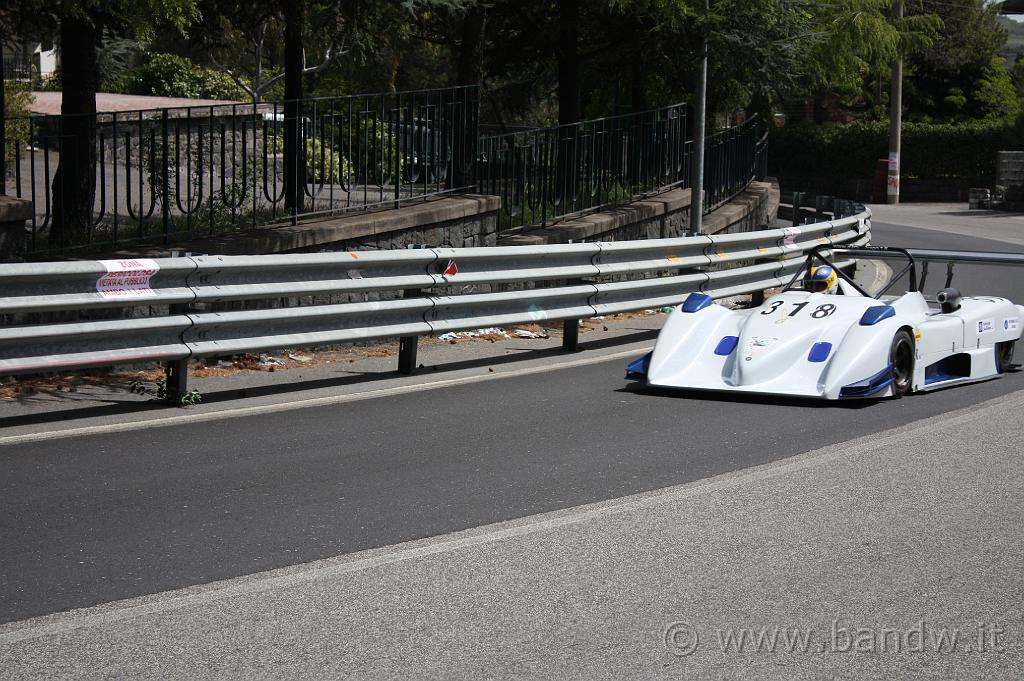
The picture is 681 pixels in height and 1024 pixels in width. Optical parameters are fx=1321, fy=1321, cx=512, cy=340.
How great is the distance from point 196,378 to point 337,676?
235 inches

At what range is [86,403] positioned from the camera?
28.6ft

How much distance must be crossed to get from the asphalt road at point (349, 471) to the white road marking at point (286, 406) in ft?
0.49

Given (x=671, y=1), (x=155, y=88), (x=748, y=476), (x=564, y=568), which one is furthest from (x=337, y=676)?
(x=155, y=88)

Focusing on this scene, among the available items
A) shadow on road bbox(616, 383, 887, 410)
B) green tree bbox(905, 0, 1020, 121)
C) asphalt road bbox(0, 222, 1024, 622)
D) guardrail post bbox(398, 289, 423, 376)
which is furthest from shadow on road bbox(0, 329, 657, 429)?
green tree bbox(905, 0, 1020, 121)

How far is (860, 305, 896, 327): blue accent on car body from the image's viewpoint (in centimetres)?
902

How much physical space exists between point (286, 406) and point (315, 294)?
1.14 meters

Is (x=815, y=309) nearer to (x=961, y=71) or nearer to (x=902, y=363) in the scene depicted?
(x=902, y=363)

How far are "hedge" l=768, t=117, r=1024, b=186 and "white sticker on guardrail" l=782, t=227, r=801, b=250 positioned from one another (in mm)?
40371

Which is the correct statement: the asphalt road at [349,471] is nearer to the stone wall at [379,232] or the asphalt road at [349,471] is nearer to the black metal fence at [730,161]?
the stone wall at [379,232]

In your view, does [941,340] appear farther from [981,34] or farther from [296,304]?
[981,34]

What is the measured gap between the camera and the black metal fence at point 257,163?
1143 cm

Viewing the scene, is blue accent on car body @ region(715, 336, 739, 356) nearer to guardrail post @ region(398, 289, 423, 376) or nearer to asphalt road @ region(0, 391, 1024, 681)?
guardrail post @ region(398, 289, 423, 376)

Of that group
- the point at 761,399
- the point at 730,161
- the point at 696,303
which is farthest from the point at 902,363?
the point at 730,161

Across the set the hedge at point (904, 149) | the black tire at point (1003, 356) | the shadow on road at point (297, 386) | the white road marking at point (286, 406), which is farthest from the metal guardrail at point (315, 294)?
the hedge at point (904, 149)
